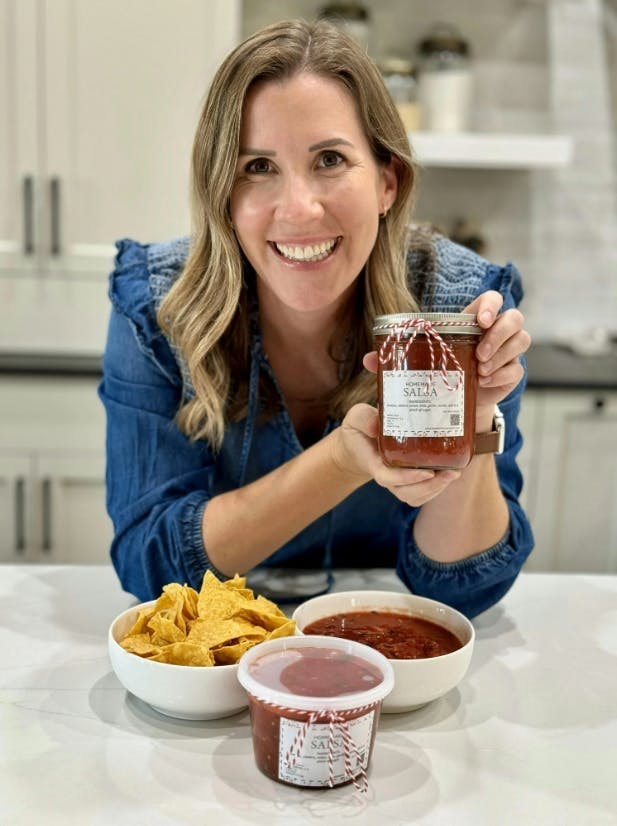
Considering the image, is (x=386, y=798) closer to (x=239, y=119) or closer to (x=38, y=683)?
(x=38, y=683)

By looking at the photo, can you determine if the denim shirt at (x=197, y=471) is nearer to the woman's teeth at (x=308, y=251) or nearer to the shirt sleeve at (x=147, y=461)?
the shirt sleeve at (x=147, y=461)

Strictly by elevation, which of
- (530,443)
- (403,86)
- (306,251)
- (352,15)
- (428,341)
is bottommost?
(530,443)

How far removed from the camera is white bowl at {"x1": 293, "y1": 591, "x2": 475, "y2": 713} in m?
0.95

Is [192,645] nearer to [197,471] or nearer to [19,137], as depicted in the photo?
[197,471]

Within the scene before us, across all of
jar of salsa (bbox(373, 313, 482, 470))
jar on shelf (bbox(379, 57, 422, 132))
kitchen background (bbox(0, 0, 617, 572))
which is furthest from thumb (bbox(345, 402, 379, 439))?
jar on shelf (bbox(379, 57, 422, 132))

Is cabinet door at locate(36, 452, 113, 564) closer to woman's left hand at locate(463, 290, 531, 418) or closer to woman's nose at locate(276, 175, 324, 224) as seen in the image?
woman's nose at locate(276, 175, 324, 224)

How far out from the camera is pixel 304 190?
122 cm

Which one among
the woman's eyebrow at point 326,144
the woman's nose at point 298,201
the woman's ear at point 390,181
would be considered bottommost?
the woman's nose at point 298,201

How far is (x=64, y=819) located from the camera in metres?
0.79

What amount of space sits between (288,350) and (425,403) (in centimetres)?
60

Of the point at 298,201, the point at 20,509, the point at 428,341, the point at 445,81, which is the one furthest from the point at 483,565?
the point at 445,81

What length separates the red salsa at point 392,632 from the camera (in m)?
1.01

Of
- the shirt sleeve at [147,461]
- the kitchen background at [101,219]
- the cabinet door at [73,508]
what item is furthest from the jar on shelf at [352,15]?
the shirt sleeve at [147,461]

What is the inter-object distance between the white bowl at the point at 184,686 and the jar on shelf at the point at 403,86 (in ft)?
7.73
